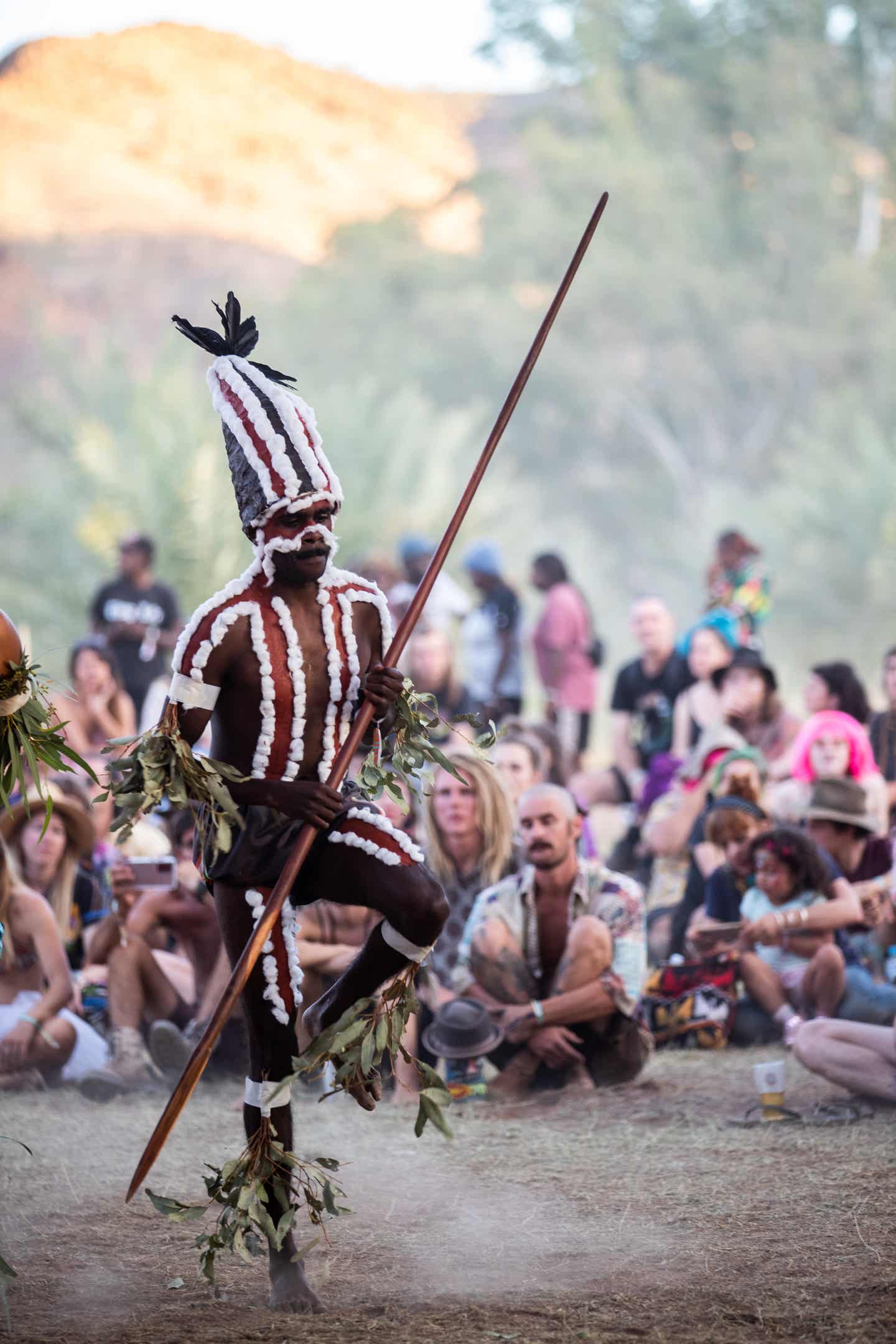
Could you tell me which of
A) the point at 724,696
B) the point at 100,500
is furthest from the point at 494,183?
the point at 724,696

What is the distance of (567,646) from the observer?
438 inches

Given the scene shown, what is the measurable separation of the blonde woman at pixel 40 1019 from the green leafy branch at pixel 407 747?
2.49 m

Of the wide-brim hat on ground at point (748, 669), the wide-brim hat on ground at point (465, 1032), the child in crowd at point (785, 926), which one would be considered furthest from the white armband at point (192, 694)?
the wide-brim hat on ground at point (748, 669)

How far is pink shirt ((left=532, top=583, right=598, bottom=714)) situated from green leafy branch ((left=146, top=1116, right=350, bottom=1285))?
7207mm

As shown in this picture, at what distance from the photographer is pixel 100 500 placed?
24.0 metres

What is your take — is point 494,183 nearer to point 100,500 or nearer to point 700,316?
point 700,316

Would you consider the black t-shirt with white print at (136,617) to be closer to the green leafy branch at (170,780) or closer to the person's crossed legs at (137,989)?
the person's crossed legs at (137,989)

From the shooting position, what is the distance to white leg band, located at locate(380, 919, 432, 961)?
4.00 m

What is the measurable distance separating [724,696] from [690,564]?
26.7 m

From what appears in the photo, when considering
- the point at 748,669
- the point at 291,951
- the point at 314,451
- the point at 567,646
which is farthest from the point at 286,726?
the point at 567,646

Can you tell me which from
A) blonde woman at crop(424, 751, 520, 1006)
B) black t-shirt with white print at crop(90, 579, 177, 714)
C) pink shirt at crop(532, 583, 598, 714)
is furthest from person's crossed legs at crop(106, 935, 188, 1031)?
pink shirt at crop(532, 583, 598, 714)

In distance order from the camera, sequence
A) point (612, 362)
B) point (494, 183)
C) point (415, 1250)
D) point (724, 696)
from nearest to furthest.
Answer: point (415, 1250)
point (724, 696)
point (612, 362)
point (494, 183)

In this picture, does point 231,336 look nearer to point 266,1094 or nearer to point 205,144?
point 266,1094

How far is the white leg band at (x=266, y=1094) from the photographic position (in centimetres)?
397
